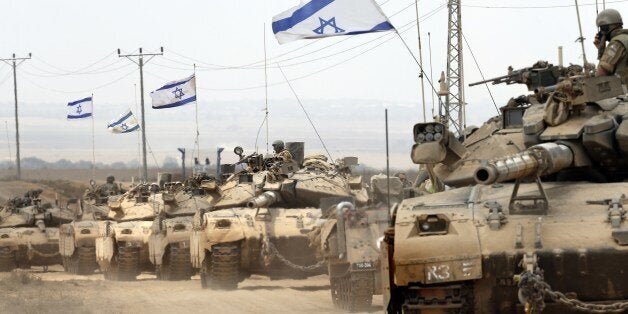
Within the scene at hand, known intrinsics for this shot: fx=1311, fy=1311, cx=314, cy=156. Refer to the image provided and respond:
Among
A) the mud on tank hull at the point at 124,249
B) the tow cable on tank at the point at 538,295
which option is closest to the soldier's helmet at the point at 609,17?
the tow cable on tank at the point at 538,295

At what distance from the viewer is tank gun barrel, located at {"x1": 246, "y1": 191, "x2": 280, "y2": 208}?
25.0 metres

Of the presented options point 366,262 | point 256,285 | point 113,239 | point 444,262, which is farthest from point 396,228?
point 113,239

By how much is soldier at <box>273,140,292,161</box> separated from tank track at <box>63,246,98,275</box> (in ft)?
24.7

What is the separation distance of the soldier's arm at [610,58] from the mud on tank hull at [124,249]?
17.5 metres

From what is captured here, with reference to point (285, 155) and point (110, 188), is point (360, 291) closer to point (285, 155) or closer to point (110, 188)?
point (285, 155)

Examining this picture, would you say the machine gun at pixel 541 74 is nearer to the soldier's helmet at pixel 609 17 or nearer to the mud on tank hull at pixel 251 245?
the soldier's helmet at pixel 609 17

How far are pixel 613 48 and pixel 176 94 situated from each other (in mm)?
34813

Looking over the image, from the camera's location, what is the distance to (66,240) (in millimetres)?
34781

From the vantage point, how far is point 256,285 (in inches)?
1021

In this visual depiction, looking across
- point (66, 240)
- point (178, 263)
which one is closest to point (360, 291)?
point (178, 263)

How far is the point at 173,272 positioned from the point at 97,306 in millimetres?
7933

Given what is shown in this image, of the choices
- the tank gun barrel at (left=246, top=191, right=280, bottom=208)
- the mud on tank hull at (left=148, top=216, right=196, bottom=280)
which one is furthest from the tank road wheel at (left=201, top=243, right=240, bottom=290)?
the mud on tank hull at (left=148, top=216, right=196, bottom=280)

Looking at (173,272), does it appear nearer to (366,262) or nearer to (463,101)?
(463,101)

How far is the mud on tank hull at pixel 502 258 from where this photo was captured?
11633 mm
